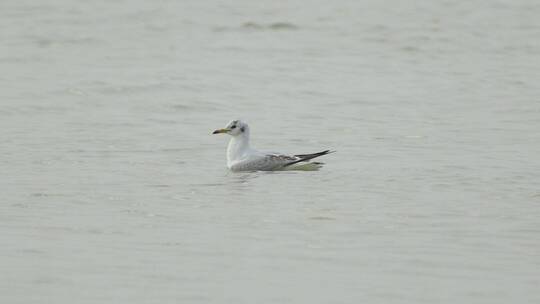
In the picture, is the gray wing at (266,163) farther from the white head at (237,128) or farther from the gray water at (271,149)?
the white head at (237,128)

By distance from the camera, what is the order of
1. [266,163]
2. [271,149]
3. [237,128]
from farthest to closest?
[271,149] → [237,128] → [266,163]

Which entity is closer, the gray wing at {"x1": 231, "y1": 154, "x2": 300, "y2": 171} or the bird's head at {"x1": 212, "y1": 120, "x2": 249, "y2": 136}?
the gray wing at {"x1": 231, "y1": 154, "x2": 300, "y2": 171}

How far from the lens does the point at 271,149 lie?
55.6 feet

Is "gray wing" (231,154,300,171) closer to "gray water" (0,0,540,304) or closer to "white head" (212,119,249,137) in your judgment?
"gray water" (0,0,540,304)

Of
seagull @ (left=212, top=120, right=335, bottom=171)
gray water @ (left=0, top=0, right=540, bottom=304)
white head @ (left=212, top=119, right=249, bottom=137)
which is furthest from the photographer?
white head @ (left=212, top=119, right=249, bottom=137)

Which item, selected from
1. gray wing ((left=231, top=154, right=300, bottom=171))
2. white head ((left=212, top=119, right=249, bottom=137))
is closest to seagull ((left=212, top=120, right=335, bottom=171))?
gray wing ((left=231, top=154, right=300, bottom=171))

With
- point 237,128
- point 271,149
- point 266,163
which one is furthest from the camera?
point 271,149

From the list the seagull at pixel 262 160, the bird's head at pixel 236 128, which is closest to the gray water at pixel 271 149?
the seagull at pixel 262 160

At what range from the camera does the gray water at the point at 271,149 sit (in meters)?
8.68

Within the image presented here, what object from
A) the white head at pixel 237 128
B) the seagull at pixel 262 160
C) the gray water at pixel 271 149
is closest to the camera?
the gray water at pixel 271 149

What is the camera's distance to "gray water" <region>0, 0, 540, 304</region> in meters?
8.68

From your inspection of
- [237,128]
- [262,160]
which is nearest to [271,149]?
[237,128]

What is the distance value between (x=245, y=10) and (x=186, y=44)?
19.1ft

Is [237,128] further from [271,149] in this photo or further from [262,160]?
[271,149]
